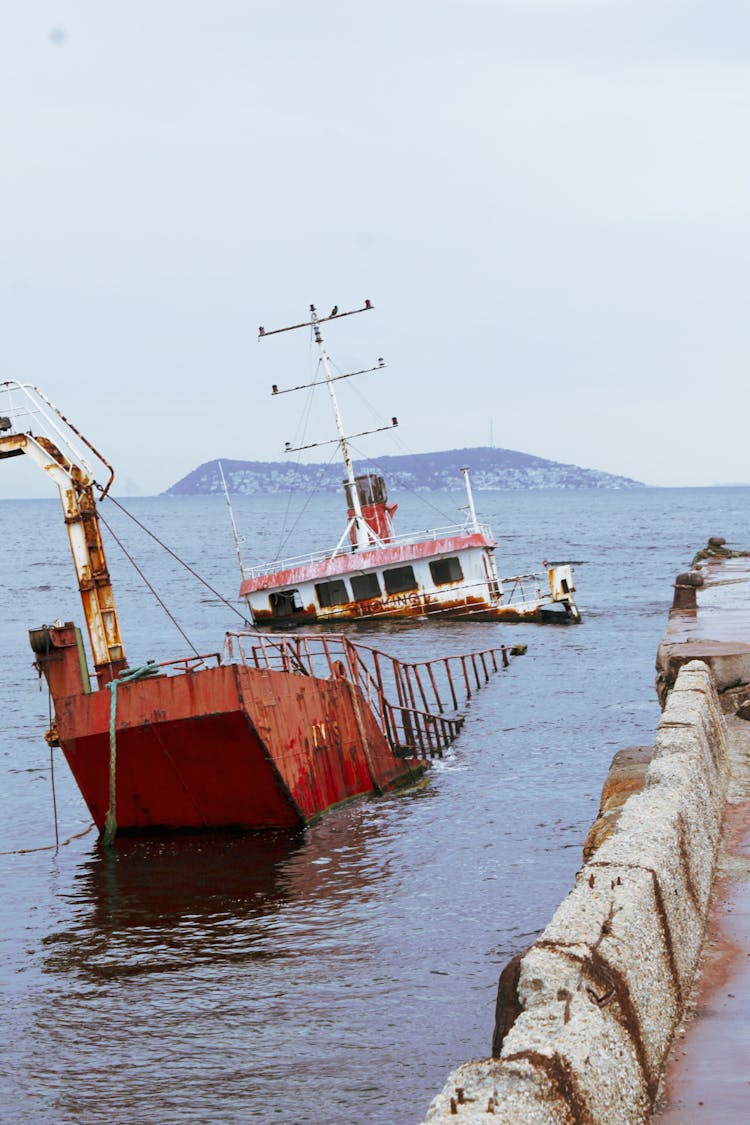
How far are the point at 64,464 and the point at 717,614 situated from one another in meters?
9.36

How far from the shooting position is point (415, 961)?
1018cm

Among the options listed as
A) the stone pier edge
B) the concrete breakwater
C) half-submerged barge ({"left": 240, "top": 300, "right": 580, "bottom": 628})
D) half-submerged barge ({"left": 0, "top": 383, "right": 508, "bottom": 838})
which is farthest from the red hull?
half-submerged barge ({"left": 240, "top": 300, "right": 580, "bottom": 628})

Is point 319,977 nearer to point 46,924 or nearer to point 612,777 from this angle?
point 612,777

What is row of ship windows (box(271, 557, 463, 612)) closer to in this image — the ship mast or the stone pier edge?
the ship mast

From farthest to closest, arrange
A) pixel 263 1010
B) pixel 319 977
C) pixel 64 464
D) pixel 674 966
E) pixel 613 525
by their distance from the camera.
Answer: pixel 613 525
pixel 64 464
pixel 319 977
pixel 263 1010
pixel 674 966

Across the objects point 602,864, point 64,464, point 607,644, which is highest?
point 64,464

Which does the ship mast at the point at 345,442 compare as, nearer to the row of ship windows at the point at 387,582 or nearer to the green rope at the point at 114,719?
the row of ship windows at the point at 387,582

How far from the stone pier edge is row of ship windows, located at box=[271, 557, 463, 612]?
1247 inches

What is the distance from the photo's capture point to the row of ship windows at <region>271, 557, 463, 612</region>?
38125 millimetres

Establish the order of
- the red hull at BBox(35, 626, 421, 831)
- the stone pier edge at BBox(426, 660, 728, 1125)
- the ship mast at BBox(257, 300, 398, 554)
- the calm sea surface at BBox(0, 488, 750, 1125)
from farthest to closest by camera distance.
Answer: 1. the ship mast at BBox(257, 300, 398, 554)
2. the red hull at BBox(35, 626, 421, 831)
3. the calm sea surface at BBox(0, 488, 750, 1125)
4. the stone pier edge at BBox(426, 660, 728, 1125)

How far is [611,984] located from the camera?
4.09m

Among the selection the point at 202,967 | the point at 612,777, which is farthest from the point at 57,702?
the point at 612,777

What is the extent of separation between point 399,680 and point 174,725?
304 inches

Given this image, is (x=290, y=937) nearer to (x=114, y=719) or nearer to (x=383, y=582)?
(x=114, y=719)
